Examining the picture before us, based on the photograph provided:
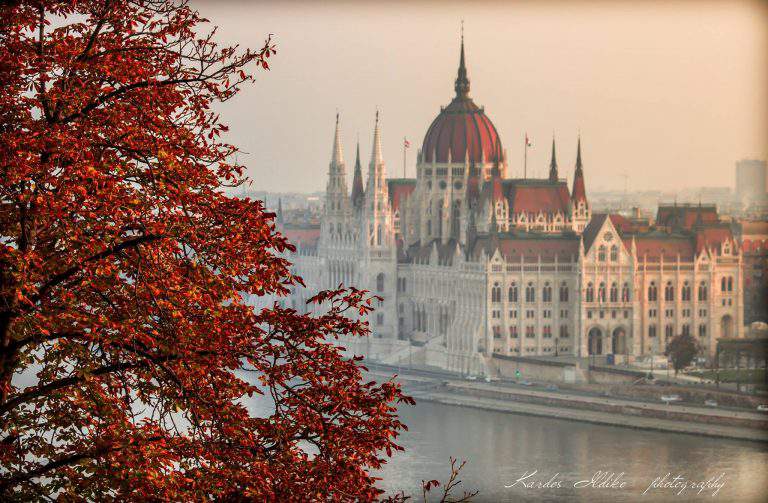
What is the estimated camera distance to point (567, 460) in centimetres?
4672

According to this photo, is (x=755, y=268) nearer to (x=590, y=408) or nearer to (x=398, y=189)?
(x=398, y=189)

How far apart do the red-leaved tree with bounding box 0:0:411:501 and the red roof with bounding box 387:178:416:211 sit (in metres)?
71.0


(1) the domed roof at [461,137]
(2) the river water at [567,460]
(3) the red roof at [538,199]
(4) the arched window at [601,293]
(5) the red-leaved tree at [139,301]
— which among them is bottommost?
(2) the river water at [567,460]

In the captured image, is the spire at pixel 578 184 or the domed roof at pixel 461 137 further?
the domed roof at pixel 461 137

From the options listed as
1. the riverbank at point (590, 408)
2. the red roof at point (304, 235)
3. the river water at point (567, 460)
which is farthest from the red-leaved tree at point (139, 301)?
the red roof at point (304, 235)

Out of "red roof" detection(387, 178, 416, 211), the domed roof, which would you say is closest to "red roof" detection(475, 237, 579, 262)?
the domed roof

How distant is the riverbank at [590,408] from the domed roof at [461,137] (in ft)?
51.2

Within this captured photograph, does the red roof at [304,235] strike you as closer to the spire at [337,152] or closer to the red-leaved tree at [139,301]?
the spire at [337,152]

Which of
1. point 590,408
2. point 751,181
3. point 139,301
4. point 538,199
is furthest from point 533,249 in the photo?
point 139,301

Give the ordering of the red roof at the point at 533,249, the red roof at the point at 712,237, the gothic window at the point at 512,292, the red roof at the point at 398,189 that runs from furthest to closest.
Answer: the red roof at the point at 398,189 < the red roof at the point at 712,237 < the red roof at the point at 533,249 < the gothic window at the point at 512,292

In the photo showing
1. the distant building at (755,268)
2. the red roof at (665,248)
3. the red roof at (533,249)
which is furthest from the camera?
the distant building at (755,268)

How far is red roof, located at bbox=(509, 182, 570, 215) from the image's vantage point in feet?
244

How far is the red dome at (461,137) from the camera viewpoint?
78.1 m

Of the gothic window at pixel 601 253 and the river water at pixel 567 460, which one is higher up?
the gothic window at pixel 601 253
